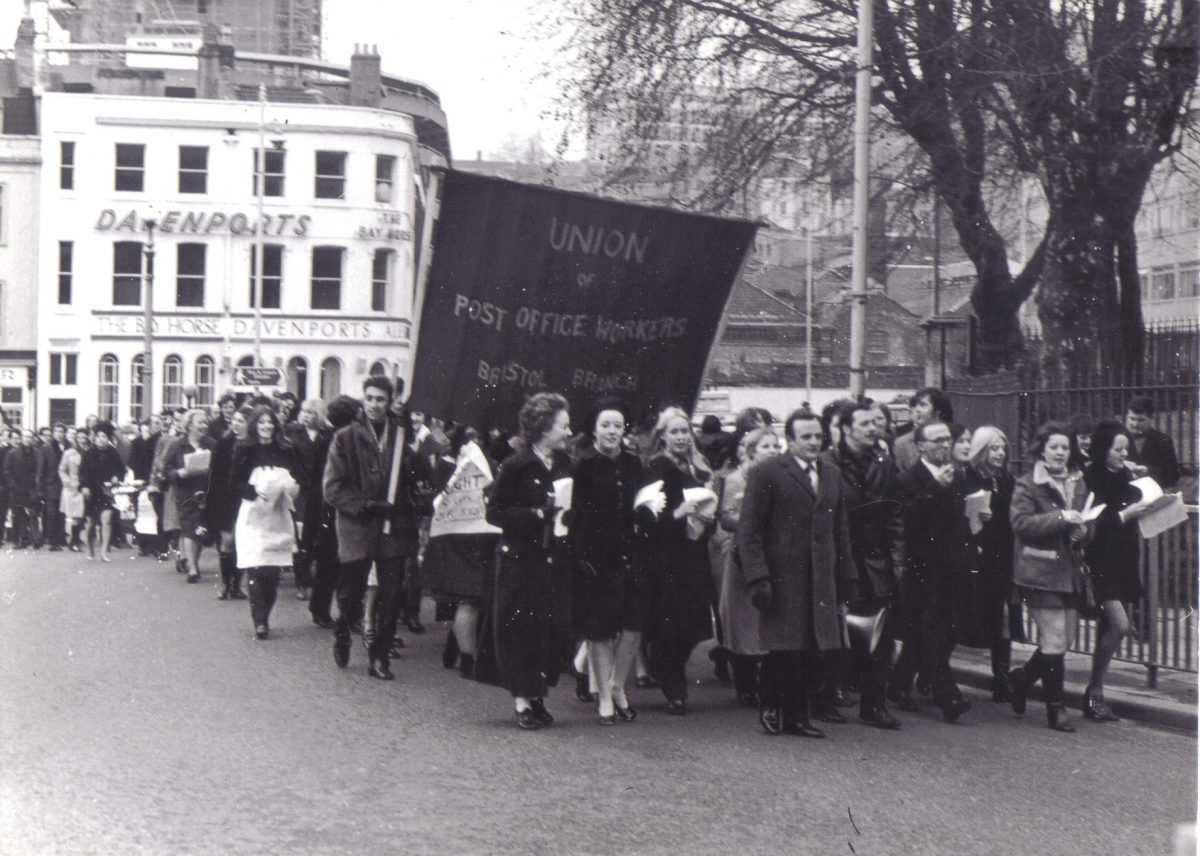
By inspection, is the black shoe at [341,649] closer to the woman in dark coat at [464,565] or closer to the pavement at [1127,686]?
the woman in dark coat at [464,565]

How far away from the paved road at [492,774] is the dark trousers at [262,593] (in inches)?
60.0

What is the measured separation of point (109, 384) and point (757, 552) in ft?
154

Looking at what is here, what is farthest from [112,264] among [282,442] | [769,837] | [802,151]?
[769,837]

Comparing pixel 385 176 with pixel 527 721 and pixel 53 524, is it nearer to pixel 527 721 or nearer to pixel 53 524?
pixel 53 524

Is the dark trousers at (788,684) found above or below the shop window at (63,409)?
below

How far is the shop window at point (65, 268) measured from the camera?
54.0m

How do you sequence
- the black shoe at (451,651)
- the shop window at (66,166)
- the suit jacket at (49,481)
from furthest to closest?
the shop window at (66,166), the suit jacket at (49,481), the black shoe at (451,651)

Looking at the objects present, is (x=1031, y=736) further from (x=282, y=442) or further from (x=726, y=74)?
(x=726, y=74)

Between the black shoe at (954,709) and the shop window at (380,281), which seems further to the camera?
the shop window at (380,281)

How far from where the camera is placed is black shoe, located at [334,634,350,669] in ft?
38.9

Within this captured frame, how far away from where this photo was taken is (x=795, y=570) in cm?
953

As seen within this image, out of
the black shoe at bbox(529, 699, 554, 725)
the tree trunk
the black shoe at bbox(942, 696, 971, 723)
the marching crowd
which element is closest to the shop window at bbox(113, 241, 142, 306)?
the tree trunk

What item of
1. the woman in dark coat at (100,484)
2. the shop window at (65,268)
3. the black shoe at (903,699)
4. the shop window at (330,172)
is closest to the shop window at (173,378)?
the shop window at (65,268)

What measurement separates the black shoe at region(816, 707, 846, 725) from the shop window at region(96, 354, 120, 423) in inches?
1809
